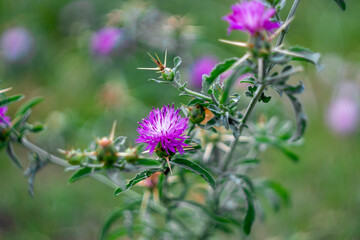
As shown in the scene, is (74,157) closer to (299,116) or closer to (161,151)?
(161,151)

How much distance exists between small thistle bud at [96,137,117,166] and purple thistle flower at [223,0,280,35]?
593 mm

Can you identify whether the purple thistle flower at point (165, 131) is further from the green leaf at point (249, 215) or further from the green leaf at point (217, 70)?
the green leaf at point (249, 215)

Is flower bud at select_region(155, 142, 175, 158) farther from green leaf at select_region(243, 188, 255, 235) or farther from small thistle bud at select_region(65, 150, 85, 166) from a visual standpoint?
green leaf at select_region(243, 188, 255, 235)

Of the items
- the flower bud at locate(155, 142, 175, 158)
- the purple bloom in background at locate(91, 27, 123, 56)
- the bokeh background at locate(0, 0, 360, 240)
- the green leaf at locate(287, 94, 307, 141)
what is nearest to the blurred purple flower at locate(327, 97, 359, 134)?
the bokeh background at locate(0, 0, 360, 240)

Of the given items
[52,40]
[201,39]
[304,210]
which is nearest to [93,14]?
[52,40]

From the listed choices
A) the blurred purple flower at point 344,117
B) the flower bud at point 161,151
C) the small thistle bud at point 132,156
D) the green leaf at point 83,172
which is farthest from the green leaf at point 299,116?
the blurred purple flower at point 344,117

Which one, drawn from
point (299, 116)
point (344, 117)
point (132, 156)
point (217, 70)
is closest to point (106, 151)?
point (132, 156)

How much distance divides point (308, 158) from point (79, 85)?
2.35 metres

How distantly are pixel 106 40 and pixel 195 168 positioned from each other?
2388 mm

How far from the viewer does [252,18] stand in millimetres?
1081

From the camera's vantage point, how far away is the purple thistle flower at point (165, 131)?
127 centimetres

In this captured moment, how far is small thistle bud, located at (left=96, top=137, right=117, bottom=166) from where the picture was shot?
140cm

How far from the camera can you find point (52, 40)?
463cm

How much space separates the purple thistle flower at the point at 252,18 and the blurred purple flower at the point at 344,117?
2499 mm
